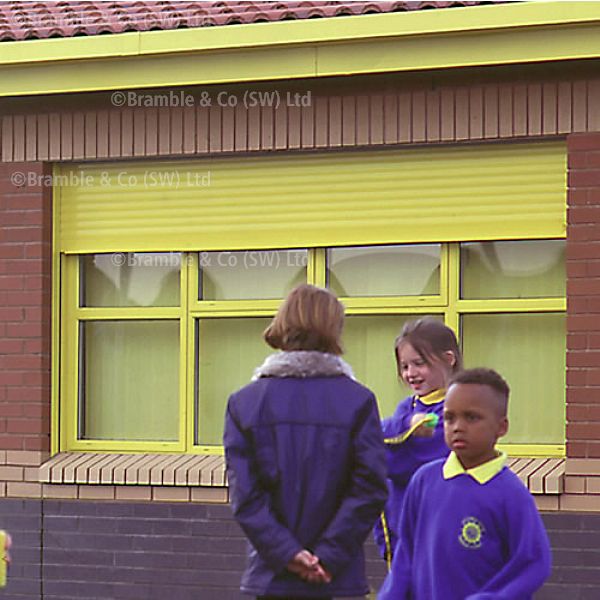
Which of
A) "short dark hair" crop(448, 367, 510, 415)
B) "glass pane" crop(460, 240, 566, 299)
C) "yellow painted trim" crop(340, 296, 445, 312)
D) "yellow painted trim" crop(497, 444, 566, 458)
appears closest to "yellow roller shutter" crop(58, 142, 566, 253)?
"glass pane" crop(460, 240, 566, 299)

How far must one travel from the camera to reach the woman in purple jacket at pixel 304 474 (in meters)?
5.73

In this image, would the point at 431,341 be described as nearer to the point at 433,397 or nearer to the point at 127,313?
the point at 433,397

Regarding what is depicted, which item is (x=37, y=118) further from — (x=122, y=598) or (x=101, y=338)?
(x=122, y=598)

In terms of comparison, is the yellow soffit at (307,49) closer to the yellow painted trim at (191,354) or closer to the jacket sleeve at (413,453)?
the yellow painted trim at (191,354)

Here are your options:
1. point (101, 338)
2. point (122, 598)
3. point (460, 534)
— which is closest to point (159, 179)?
point (101, 338)

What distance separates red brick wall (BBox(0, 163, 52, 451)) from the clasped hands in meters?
4.58

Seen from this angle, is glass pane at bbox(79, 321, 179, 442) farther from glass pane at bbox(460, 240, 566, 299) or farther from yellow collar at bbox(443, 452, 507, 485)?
yellow collar at bbox(443, 452, 507, 485)

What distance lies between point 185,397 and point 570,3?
3394 millimetres

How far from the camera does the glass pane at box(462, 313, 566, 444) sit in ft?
30.3

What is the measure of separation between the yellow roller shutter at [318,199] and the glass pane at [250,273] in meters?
0.11

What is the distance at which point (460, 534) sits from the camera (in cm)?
494

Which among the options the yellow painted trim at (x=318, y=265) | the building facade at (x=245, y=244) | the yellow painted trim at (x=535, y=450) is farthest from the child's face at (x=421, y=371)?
the yellow painted trim at (x=318, y=265)

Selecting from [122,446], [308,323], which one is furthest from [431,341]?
[122,446]

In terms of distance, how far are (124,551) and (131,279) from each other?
5.54ft
